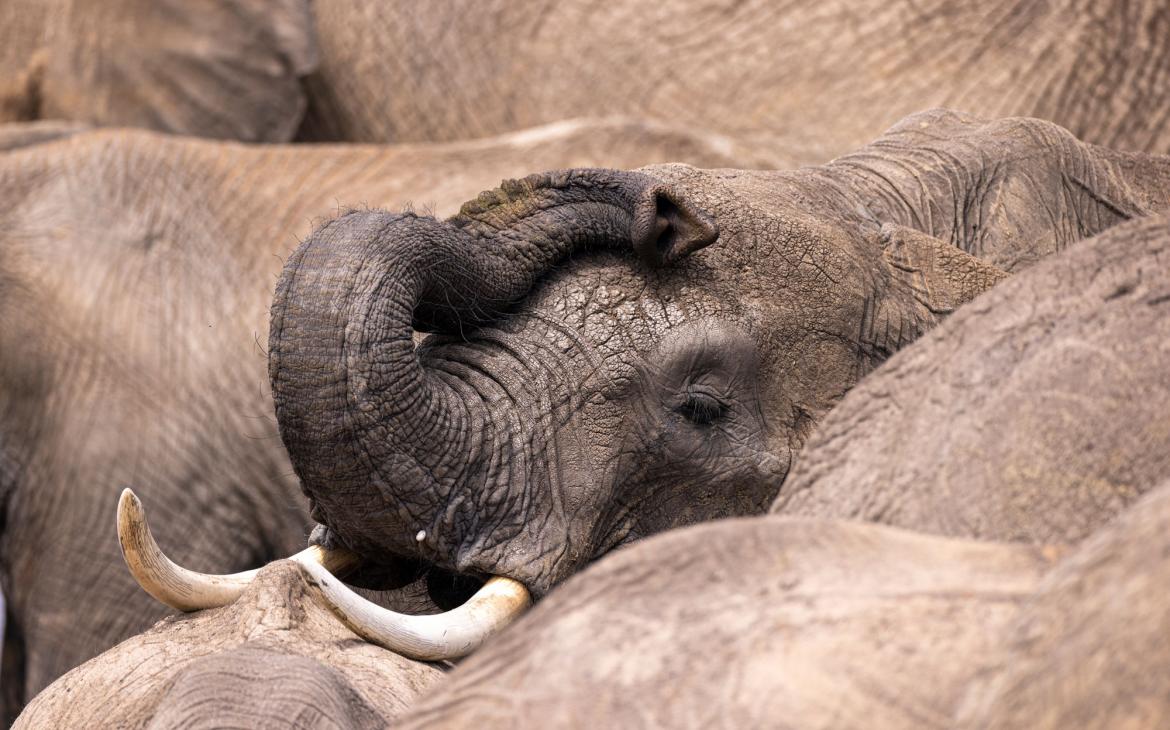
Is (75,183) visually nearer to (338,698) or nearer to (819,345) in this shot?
(819,345)

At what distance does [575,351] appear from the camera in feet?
5.62

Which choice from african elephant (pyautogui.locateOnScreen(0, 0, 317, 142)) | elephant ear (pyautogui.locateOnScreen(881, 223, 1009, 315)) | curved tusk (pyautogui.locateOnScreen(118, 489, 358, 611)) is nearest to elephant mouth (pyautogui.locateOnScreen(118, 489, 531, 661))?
curved tusk (pyautogui.locateOnScreen(118, 489, 358, 611))

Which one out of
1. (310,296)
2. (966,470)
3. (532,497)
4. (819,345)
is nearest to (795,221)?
(819,345)

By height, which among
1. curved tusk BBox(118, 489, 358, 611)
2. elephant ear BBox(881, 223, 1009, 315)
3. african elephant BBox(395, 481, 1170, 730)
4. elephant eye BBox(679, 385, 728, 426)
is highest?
african elephant BBox(395, 481, 1170, 730)

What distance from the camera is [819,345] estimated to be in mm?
1812

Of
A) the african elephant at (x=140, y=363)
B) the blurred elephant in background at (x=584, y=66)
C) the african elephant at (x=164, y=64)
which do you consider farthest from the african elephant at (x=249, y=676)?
the african elephant at (x=164, y=64)

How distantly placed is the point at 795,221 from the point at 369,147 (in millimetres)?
1731

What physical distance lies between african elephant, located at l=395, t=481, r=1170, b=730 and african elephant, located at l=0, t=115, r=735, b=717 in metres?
2.15

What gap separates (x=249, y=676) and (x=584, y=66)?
2.49 meters

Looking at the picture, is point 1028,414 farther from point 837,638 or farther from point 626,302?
point 626,302

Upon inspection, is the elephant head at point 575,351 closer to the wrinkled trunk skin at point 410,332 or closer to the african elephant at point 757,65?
the wrinkled trunk skin at point 410,332

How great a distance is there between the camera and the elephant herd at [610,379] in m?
0.97

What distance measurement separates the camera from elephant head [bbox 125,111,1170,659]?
1.56m

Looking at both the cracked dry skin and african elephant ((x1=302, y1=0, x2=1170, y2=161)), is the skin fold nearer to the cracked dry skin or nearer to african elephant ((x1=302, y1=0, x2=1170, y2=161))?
the cracked dry skin
